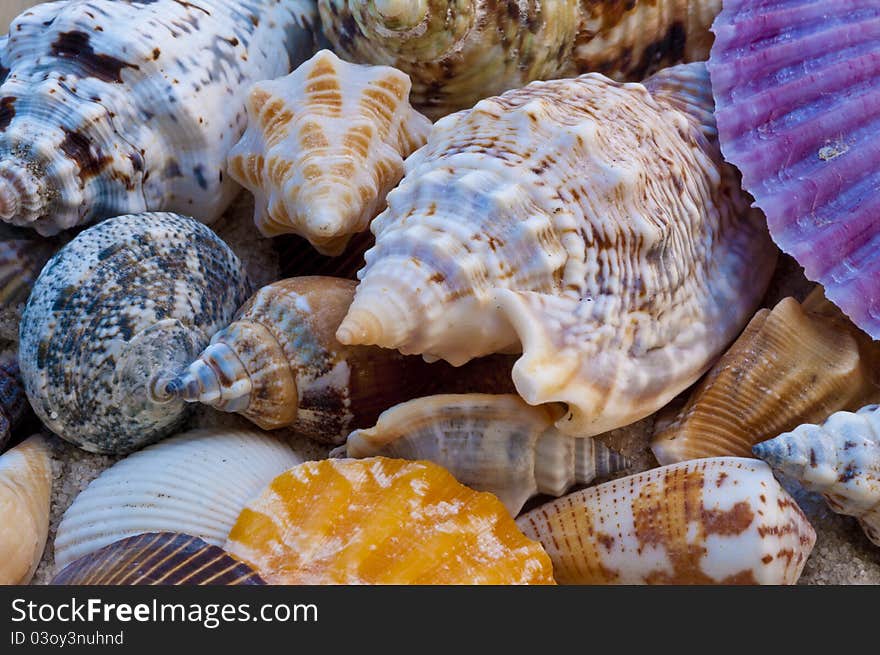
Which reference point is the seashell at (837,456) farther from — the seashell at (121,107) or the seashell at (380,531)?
the seashell at (121,107)

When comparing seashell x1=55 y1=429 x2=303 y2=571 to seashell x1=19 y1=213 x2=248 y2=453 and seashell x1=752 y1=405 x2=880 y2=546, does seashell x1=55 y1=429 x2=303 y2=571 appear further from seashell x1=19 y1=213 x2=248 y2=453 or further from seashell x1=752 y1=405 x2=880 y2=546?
seashell x1=752 y1=405 x2=880 y2=546

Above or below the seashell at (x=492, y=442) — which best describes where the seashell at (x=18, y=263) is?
above

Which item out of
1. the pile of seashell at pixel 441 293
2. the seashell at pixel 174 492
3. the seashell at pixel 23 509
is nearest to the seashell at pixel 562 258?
the pile of seashell at pixel 441 293

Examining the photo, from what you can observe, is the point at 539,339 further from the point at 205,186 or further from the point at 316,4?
the point at 316,4

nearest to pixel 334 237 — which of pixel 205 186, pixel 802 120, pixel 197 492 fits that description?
pixel 205 186

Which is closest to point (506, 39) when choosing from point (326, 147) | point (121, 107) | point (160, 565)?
point (326, 147)
